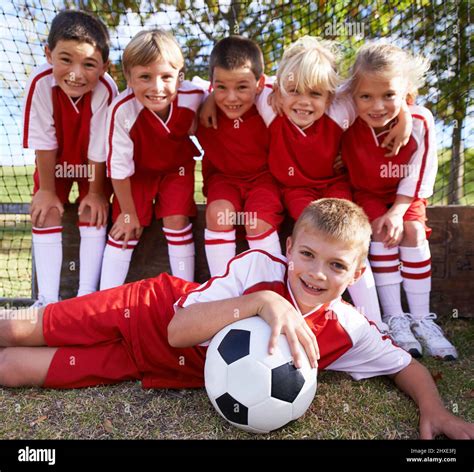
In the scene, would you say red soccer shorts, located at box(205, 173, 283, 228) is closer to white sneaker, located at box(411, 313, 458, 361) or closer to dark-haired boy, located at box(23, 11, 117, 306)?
dark-haired boy, located at box(23, 11, 117, 306)

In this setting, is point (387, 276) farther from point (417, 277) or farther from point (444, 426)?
point (444, 426)

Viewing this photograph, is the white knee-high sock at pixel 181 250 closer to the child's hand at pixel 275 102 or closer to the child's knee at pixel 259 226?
the child's knee at pixel 259 226

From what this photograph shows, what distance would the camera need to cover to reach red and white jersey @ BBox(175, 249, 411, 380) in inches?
80.7

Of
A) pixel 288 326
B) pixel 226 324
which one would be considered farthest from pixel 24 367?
pixel 288 326

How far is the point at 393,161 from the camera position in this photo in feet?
9.22

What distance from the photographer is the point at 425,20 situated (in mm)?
5418

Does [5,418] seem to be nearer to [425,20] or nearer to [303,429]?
[303,429]

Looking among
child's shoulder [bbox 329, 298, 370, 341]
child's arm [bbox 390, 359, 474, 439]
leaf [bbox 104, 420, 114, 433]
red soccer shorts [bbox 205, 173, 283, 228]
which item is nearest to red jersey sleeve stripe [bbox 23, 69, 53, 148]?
red soccer shorts [bbox 205, 173, 283, 228]

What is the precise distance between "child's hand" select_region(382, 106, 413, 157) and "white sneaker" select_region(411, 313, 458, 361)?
860mm

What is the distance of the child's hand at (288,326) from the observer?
5.94ft

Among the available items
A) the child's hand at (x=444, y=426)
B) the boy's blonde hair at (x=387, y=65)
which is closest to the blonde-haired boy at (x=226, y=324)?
the child's hand at (x=444, y=426)

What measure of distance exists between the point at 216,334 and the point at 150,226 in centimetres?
133

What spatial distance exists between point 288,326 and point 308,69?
1.37m

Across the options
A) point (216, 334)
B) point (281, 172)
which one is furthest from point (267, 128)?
point (216, 334)
